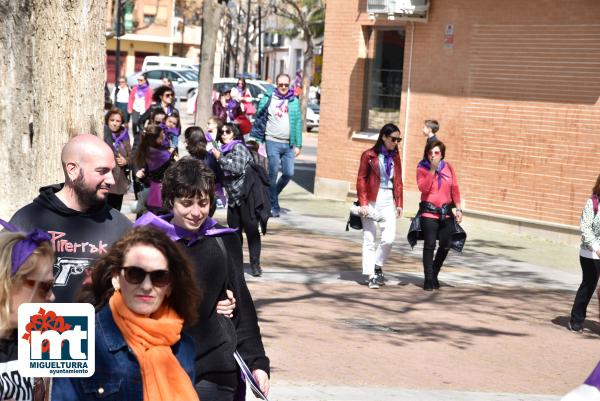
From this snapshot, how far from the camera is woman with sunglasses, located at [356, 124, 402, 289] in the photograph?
1270 centimetres

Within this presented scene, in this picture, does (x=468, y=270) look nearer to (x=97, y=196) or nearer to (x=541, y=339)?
(x=541, y=339)

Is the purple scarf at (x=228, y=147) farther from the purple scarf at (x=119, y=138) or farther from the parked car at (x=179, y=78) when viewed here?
the parked car at (x=179, y=78)

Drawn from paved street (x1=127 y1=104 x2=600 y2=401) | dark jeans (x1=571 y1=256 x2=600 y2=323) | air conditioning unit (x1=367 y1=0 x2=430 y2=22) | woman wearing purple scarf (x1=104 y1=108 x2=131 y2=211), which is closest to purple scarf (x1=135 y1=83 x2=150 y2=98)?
air conditioning unit (x1=367 y1=0 x2=430 y2=22)

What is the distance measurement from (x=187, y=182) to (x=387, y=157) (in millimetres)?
7736

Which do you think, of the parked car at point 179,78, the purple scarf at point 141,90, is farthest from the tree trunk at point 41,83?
the parked car at point 179,78

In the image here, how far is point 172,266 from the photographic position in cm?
396

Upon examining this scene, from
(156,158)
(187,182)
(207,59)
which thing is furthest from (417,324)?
(207,59)

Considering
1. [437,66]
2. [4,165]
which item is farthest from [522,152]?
[4,165]

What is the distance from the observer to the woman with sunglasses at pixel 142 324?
3.74 metres

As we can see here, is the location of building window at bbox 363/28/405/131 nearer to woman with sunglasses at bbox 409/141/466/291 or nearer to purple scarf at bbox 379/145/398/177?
woman with sunglasses at bbox 409/141/466/291

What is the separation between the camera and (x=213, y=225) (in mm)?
5188

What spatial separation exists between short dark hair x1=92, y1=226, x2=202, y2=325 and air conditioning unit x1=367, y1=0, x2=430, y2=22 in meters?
16.1

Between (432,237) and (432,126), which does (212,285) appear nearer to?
(432,237)

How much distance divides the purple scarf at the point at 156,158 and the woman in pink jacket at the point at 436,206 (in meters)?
2.74
